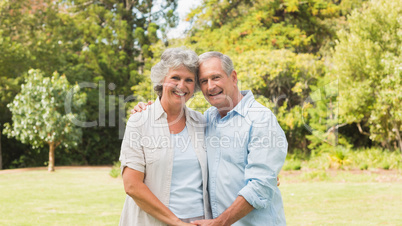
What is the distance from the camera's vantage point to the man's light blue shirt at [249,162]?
2.31 meters

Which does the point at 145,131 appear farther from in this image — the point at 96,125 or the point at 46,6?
the point at 46,6

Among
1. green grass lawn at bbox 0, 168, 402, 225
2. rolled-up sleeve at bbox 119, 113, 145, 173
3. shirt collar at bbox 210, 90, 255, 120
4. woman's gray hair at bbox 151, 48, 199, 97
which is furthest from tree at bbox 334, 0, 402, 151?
rolled-up sleeve at bbox 119, 113, 145, 173

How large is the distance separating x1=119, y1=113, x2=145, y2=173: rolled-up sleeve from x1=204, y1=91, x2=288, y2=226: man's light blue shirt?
1.44ft

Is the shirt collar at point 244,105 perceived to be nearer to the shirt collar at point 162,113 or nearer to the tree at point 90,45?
A: the shirt collar at point 162,113

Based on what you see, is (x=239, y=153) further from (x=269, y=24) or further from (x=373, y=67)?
(x=269, y=24)

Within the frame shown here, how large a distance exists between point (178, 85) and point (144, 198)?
70cm

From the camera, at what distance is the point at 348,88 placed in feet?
46.1

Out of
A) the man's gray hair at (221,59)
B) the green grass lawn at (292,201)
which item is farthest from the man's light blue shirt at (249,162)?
the green grass lawn at (292,201)

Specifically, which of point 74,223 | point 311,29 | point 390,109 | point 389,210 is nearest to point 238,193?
point 74,223

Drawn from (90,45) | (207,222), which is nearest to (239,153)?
(207,222)

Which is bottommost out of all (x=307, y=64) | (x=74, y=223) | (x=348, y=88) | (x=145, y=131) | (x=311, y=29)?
(x=74, y=223)

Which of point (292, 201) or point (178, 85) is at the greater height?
point (178, 85)

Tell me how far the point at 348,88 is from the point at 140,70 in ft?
41.8

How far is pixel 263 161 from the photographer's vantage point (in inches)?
91.0
